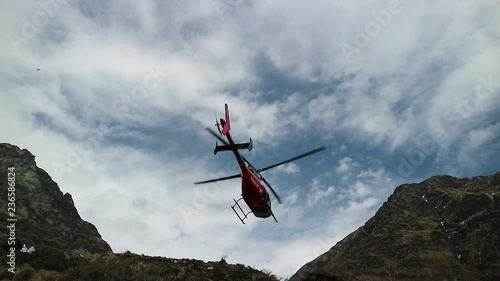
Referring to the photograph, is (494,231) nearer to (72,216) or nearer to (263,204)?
(263,204)

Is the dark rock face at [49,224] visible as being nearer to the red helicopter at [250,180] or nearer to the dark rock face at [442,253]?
the dark rock face at [442,253]

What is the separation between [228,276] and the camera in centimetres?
2275

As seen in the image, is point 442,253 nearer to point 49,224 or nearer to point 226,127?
point 49,224

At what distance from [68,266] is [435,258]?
17648 cm

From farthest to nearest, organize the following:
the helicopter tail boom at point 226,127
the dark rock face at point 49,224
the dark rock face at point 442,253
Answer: the dark rock face at point 442,253
the dark rock face at point 49,224
the helicopter tail boom at point 226,127

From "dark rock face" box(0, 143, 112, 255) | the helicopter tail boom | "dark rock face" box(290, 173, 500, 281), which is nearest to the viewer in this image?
the helicopter tail boom

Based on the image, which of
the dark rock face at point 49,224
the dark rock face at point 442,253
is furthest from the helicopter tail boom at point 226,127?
the dark rock face at point 442,253

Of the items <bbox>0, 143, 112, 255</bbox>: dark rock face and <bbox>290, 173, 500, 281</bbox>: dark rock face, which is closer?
<bbox>0, 143, 112, 255</bbox>: dark rock face

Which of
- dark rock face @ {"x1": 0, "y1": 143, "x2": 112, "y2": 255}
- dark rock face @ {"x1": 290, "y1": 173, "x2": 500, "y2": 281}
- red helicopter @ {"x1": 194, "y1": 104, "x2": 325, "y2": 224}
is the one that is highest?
dark rock face @ {"x1": 0, "y1": 143, "x2": 112, "y2": 255}

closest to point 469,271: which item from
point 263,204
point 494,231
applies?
point 494,231

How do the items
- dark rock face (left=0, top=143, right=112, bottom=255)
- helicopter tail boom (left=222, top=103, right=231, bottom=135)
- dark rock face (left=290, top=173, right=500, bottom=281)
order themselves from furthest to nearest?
dark rock face (left=290, top=173, right=500, bottom=281) → dark rock face (left=0, top=143, right=112, bottom=255) → helicopter tail boom (left=222, top=103, right=231, bottom=135)

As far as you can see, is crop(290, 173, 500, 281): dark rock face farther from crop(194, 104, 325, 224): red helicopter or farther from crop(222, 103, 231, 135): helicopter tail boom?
crop(222, 103, 231, 135): helicopter tail boom

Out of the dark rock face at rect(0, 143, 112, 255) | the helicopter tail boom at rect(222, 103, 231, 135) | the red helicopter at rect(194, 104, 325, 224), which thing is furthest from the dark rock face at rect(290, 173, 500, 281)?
the helicopter tail boom at rect(222, 103, 231, 135)

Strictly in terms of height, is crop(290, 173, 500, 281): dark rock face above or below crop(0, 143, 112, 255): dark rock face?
below
